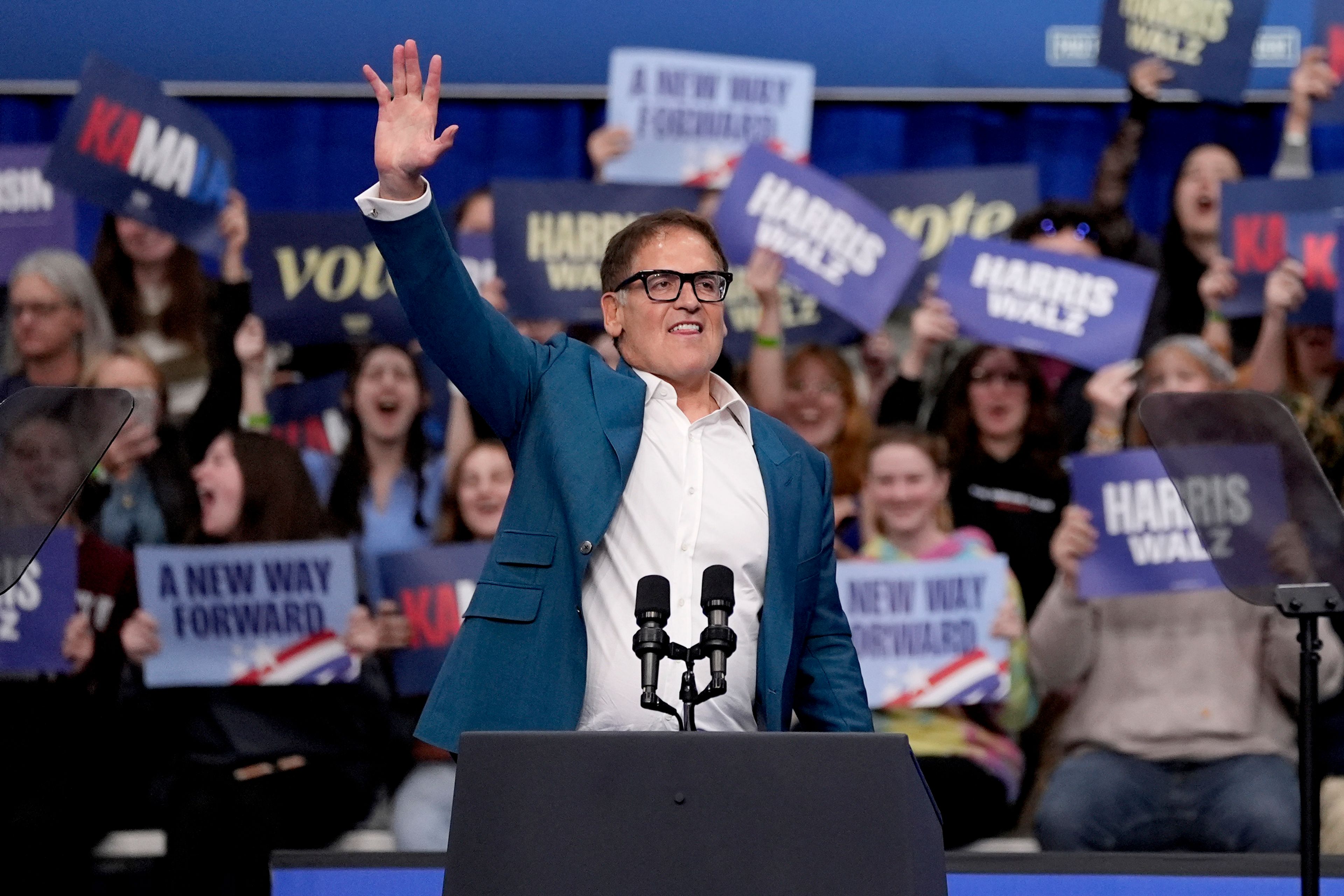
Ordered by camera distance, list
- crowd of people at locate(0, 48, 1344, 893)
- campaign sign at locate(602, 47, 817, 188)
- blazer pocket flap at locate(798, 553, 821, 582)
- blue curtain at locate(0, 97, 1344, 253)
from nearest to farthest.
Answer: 1. blazer pocket flap at locate(798, 553, 821, 582)
2. crowd of people at locate(0, 48, 1344, 893)
3. campaign sign at locate(602, 47, 817, 188)
4. blue curtain at locate(0, 97, 1344, 253)

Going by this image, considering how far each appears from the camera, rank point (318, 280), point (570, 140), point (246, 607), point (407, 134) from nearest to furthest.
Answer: point (407, 134), point (246, 607), point (318, 280), point (570, 140)

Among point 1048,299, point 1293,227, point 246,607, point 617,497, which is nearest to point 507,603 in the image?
point 617,497

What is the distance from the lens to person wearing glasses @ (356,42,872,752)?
86.2 inches

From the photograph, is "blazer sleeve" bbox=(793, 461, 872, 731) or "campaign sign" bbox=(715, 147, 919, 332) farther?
"campaign sign" bbox=(715, 147, 919, 332)

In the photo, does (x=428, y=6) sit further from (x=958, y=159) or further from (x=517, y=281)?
(x=958, y=159)

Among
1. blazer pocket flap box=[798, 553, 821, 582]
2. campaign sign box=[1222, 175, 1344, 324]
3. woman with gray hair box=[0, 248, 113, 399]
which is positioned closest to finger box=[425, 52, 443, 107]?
blazer pocket flap box=[798, 553, 821, 582]

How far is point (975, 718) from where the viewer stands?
4.09m

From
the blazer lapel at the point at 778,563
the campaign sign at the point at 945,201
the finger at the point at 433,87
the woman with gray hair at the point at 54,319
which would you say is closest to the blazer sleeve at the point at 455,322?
the finger at the point at 433,87

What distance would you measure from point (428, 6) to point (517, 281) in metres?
1.11

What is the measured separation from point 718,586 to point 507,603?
470 millimetres

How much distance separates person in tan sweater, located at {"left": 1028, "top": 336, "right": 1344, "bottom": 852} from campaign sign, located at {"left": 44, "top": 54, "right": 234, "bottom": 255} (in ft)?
8.03

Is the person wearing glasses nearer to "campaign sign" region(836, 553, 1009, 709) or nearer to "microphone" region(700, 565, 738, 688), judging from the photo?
"microphone" region(700, 565, 738, 688)

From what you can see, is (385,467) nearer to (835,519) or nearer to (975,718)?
(835,519)

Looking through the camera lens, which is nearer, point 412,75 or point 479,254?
point 412,75
